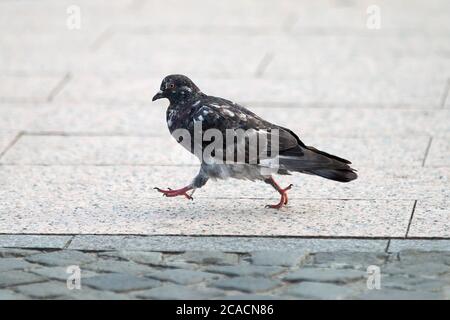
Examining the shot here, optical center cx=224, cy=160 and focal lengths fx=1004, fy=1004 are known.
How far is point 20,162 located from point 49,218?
1.41 m

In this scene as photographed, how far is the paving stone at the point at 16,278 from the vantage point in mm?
5219

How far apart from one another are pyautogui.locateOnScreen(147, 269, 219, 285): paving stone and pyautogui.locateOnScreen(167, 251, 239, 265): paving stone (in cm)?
16

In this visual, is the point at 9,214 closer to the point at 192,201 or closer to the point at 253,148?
the point at 192,201

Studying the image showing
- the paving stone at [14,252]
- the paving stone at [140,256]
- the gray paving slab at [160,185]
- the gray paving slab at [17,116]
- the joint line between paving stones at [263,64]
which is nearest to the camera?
the paving stone at [140,256]

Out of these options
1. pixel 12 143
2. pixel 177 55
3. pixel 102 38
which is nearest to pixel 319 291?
pixel 12 143

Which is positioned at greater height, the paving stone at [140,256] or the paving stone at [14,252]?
the paving stone at [14,252]

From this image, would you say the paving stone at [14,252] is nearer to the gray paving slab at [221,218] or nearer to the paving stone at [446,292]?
the gray paving slab at [221,218]

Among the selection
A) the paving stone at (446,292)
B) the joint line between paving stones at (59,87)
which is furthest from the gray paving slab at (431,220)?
the joint line between paving stones at (59,87)

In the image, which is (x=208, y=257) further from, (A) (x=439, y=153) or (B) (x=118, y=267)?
(A) (x=439, y=153)

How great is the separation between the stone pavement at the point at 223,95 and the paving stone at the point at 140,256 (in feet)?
0.33

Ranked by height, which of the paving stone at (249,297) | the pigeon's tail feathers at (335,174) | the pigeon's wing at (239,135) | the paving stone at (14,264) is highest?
the pigeon's wing at (239,135)

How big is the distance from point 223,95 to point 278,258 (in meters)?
4.01

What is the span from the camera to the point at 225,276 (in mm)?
5273

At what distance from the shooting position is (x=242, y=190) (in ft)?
22.5
